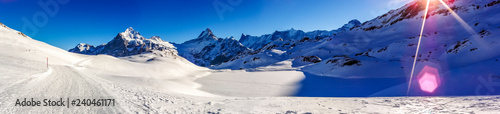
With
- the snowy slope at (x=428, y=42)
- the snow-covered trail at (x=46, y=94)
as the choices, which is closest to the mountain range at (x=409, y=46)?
the snowy slope at (x=428, y=42)

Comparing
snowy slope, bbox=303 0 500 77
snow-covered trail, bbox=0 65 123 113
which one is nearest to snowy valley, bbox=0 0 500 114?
snow-covered trail, bbox=0 65 123 113

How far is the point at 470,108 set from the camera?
679 centimetres

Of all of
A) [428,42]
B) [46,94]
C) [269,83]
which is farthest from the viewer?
[428,42]

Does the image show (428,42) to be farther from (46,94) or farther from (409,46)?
(46,94)

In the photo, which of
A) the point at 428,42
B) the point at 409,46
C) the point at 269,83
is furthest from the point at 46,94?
the point at 428,42

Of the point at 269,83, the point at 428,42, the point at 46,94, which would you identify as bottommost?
the point at 269,83

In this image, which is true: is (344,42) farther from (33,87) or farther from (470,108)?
(33,87)

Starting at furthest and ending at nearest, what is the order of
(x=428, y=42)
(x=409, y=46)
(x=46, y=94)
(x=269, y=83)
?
(x=409, y=46), (x=428, y=42), (x=269, y=83), (x=46, y=94)

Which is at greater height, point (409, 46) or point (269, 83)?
point (409, 46)

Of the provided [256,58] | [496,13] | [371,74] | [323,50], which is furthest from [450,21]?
[256,58]

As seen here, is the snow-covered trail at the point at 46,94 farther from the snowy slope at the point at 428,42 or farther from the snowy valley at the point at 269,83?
the snowy slope at the point at 428,42

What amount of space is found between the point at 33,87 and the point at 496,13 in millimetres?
73632

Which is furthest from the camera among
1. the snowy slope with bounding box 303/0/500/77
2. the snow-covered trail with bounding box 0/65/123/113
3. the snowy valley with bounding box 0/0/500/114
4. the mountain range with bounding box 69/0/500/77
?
the mountain range with bounding box 69/0/500/77

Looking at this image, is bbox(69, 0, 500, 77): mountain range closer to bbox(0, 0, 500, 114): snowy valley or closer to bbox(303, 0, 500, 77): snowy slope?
bbox(303, 0, 500, 77): snowy slope
